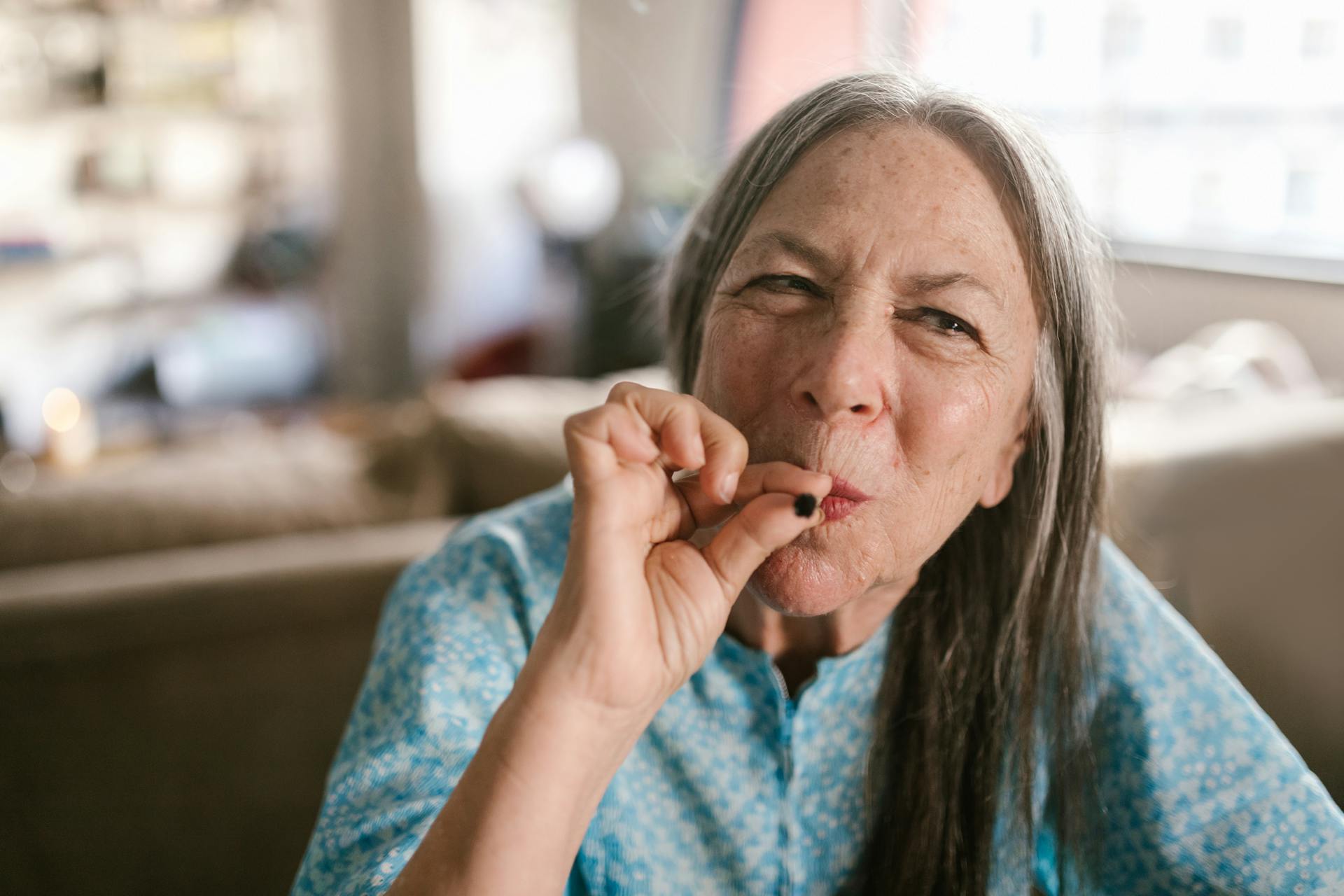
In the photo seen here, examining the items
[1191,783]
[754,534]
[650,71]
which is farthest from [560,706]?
[650,71]

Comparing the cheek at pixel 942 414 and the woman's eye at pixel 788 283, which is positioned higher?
the woman's eye at pixel 788 283

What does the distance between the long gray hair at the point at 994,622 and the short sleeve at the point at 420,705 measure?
34 cm

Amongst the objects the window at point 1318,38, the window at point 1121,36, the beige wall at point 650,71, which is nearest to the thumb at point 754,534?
the window at point 1318,38

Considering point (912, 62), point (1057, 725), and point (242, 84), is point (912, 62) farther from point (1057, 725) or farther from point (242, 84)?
point (242, 84)

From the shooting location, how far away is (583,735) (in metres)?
0.74

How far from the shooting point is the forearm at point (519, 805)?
71 centimetres

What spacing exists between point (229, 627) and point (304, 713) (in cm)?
18

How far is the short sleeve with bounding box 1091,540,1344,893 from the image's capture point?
101 cm

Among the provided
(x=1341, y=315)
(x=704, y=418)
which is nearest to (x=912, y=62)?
(x=704, y=418)

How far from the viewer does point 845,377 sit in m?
0.84

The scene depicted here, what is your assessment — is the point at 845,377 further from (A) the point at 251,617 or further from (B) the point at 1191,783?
(A) the point at 251,617

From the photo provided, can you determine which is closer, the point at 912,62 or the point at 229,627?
the point at 912,62

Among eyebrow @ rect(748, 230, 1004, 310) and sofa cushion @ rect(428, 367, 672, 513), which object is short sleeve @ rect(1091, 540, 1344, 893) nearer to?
eyebrow @ rect(748, 230, 1004, 310)

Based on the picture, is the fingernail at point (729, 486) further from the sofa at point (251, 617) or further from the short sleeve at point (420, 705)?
the sofa at point (251, 617)
